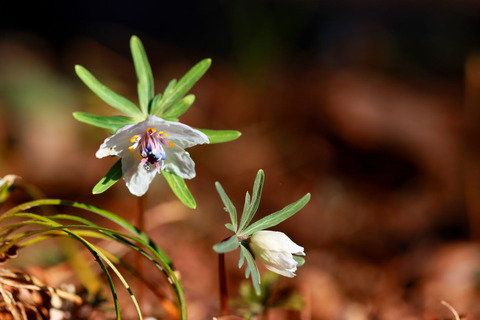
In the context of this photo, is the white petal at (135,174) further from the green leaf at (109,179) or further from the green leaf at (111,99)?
the green leaf at (111,99)

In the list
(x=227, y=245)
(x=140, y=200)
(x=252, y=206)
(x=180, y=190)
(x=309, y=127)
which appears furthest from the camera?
(x=309, y=127)

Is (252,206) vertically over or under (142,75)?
under

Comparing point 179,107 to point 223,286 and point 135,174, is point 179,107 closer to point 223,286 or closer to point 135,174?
point 135,174

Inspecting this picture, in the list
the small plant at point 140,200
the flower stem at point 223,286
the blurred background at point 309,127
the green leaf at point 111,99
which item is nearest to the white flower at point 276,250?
the small plant at point 140,200

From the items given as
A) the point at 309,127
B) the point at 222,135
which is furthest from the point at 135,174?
the point at 309,127

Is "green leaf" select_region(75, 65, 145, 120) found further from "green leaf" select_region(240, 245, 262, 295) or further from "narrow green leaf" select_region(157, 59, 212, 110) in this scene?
"green leaf" select_region(240, 245, 262, 295)

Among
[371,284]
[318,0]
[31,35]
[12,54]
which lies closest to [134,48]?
[371,284]

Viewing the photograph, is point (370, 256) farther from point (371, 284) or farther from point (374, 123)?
point (374, 123)
